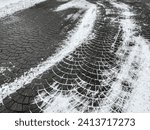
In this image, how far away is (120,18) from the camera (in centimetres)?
665

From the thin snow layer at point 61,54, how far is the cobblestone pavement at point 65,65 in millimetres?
107

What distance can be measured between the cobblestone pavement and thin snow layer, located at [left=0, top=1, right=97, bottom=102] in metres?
0.11

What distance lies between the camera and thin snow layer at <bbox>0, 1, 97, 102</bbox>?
327 centimetres

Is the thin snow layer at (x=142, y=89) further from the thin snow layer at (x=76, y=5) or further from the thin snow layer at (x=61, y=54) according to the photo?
the thin snow layer at (x=76, y=5)

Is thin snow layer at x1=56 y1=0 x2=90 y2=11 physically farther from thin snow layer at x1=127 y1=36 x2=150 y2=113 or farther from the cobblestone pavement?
thin snow layer at x1=127 y1=36 x2=150 y2=113

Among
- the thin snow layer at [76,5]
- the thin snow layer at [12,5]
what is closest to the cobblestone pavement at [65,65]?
the thin snow layer at [12,5]

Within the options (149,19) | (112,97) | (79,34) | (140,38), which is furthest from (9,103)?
(149,19)

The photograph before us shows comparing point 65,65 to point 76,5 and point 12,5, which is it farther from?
point 12,5

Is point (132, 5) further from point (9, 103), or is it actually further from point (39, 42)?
point (9, 103)

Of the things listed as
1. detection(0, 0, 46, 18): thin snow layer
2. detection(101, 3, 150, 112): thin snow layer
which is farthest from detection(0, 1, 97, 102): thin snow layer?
detection(0, 0, 46, 18): thin snow layer

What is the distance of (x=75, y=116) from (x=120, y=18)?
518 centimetres

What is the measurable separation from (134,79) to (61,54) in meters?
1.93

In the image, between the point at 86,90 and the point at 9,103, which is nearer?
the point at 9,103

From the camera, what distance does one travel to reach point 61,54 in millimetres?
4293
